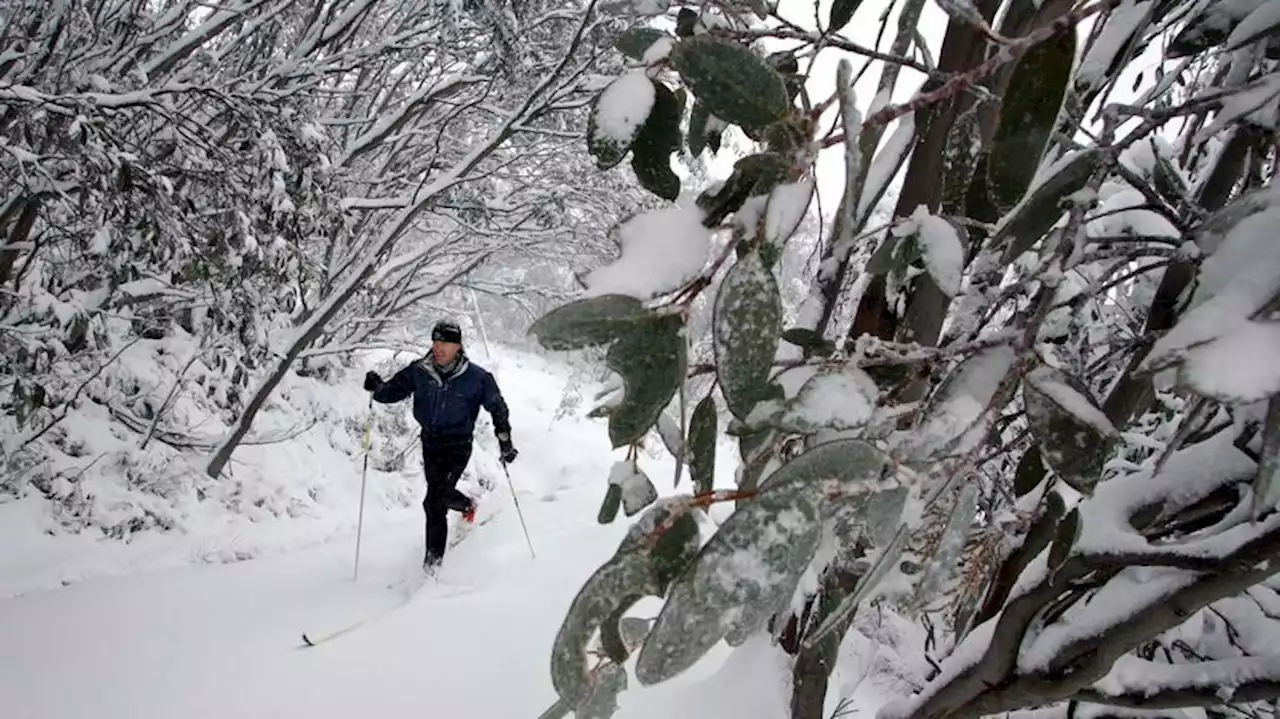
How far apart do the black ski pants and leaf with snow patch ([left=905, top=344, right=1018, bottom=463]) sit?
4.56 meters

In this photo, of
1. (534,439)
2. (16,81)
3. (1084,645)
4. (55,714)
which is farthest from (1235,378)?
(534,439)

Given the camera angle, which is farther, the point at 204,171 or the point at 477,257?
the point at 477,257

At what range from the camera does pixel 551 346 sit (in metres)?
0.45

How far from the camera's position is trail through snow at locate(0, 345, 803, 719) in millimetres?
2359

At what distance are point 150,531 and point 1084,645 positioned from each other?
620 centimetres

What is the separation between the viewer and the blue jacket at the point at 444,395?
4.82 metres

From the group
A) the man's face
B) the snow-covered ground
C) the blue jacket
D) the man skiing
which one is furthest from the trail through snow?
the man's face

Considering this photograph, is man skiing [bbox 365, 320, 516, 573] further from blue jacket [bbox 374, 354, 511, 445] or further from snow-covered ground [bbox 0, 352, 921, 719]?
snow-covered ground [bbox 0, 352, 921, 719]

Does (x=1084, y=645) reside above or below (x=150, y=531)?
below

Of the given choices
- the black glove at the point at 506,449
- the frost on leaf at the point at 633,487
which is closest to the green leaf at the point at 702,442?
the frost on leaf at the point at 633,487

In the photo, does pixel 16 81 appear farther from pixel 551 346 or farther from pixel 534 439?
pixel 534 439

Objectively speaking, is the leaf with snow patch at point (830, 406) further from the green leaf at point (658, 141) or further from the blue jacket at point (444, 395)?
the blue jacket at point (444, 395)

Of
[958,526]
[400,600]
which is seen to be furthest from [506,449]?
[958,526]

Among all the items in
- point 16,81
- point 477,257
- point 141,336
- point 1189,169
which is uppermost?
point 477,257
